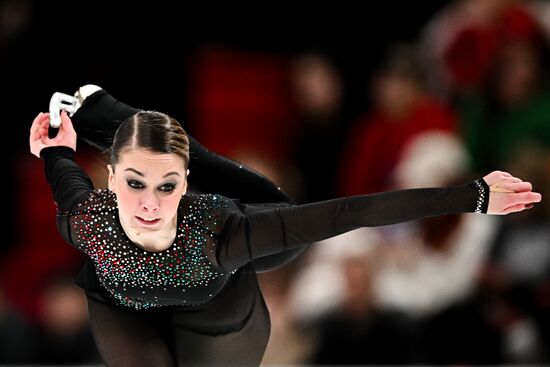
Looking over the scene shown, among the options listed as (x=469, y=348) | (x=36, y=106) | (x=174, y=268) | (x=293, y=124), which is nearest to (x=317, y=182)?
(x=293, y=124)

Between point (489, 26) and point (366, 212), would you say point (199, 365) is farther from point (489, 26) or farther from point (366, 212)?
point (489, 26)

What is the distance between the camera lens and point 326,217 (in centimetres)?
300

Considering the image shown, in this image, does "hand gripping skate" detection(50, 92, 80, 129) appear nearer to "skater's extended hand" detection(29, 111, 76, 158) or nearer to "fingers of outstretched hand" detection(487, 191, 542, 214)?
"skater's extended hand" detection(29, 111, 76, 158)

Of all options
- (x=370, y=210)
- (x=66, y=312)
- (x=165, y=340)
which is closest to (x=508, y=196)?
(x=370, y=210)

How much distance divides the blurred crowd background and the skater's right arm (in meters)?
1.95

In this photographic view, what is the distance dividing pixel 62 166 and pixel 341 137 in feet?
10.0

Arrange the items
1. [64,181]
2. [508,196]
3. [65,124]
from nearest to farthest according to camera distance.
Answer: [508,196], [64,181], [65,124]

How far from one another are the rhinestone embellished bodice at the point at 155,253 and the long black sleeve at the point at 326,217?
71mm

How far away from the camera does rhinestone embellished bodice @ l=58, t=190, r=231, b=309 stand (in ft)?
10.4

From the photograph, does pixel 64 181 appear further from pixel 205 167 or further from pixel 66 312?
pixel 66 312

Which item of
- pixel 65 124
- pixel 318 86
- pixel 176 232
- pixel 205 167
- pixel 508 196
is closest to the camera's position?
pixel 508 196

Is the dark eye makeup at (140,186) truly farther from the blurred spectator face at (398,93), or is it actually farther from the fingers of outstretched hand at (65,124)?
the blurred spectator face at (398,93)

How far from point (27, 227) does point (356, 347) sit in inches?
97.7

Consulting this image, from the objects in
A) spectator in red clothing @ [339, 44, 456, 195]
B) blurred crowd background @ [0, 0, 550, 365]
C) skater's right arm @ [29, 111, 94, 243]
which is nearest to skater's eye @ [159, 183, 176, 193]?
skater's right arm @ [29, 111, 94, 243]
